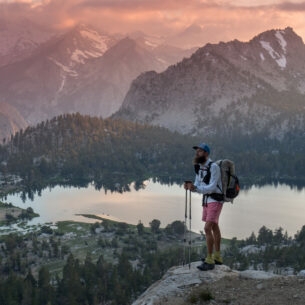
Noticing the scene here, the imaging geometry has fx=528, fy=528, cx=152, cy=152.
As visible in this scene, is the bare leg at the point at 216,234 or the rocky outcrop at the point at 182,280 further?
the bare leg at the point at 216,234

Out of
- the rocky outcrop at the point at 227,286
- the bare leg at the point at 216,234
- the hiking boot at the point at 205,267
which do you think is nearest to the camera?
the rocky outcrop at the point at 227,286

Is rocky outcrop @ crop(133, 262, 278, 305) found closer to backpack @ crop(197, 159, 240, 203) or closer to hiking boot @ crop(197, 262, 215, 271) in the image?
hiking boot @ crop(197, 262, 215, 271)

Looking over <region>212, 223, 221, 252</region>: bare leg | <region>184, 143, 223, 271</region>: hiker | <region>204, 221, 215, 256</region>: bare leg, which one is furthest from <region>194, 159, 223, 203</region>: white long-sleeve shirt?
<region>212, 223, 221, 252</region>: bare leg

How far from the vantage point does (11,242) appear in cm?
14250

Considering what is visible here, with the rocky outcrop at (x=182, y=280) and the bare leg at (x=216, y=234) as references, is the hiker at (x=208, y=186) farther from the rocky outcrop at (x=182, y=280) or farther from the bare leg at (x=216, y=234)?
the rocky outcrop at (x=182, y=280)

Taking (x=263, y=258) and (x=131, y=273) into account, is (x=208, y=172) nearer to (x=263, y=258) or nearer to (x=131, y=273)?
(x=131, y=273)

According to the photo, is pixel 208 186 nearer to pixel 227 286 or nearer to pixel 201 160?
pixel 201 160

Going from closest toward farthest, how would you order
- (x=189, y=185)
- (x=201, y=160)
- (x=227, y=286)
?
(x=227, y=286) < (x=189, y=185) < (x=201, y=160)

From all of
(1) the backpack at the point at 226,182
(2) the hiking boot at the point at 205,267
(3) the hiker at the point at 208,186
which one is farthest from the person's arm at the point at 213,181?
(2) the hiking boot at the point at 205,267

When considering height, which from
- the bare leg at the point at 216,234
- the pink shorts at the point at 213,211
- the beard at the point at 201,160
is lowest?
the bare leg at the point at 216,234

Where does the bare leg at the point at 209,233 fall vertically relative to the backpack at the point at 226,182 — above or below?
below

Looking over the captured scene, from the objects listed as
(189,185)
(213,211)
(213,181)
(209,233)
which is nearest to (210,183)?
(213,181)

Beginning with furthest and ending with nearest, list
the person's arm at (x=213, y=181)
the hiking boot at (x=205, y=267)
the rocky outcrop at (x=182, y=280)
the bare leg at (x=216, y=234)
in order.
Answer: the hiking boot at (x=205, y=267) < the bare leg at (x=216, y=234) < the person's arm at (x=213, y=181) < the rocky outcrop at (x=182, y=280)

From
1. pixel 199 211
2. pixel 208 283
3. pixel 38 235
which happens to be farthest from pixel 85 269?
pixel 199 211
